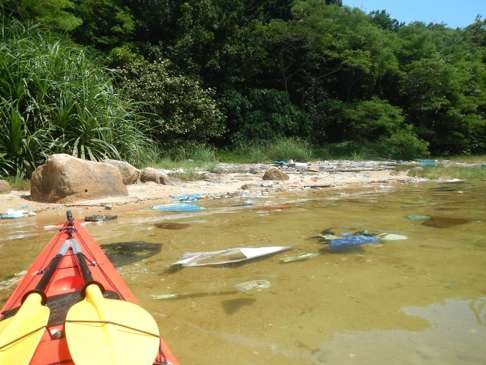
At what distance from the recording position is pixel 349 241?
384 centimetres

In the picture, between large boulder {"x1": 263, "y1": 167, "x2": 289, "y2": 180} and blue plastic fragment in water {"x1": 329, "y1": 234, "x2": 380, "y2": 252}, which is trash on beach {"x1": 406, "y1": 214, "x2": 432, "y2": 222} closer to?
blue plastic fragment in water {"x1": 329, "y1": 234, "x2": 380, "y2": 252}

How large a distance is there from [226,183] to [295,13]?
1214cm

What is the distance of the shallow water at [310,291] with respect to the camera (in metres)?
1.98

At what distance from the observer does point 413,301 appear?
2.52 m

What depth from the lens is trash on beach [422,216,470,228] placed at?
15.3ft

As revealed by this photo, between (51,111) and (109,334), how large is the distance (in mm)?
6981

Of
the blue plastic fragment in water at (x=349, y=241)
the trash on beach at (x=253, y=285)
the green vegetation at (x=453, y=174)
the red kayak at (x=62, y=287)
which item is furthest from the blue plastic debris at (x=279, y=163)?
the red kayak at (x=62, y=287)

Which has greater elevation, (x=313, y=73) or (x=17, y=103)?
(x=313, y=73)

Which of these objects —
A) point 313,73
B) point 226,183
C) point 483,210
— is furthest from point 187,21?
point 483,210

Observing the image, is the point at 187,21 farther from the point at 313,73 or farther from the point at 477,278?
the point at 477,278

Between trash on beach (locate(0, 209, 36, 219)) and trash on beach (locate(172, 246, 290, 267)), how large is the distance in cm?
268

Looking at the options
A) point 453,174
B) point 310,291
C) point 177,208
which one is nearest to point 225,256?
point 310,291

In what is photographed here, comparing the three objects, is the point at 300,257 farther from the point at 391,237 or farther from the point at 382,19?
the point at 382,19

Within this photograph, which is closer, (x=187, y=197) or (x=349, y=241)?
(x=349, y=241)
